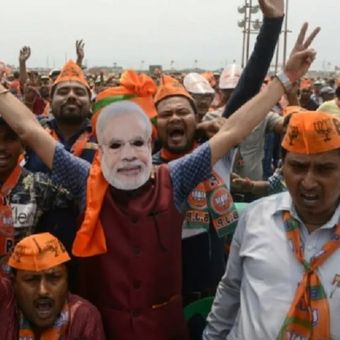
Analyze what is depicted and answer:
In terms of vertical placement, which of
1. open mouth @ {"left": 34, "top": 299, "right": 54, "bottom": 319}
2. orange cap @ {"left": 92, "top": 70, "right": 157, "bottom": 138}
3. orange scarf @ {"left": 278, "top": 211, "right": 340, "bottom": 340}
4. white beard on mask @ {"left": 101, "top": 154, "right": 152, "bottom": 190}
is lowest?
open mouth @ {"left": 34, "top": 299, "right": 54, "bottom": 319}

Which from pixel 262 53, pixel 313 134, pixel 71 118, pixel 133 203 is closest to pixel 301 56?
pixel 262 53

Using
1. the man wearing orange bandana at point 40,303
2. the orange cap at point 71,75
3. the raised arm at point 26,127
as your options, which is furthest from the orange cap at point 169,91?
the man wearing orange bandana at point 40,303

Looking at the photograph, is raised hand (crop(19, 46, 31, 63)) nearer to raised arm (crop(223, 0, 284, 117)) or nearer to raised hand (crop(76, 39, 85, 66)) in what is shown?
raised hand (crop(76, 39, 85, 66))

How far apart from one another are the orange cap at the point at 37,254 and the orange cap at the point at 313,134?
46.9 inches

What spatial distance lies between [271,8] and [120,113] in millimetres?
953

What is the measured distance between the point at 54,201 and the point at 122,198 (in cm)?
50

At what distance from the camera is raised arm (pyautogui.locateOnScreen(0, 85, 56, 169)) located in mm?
2533

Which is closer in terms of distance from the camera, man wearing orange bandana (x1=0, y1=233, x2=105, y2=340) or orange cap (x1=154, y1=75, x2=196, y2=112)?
man wearing orange bandana (x1=0, y1=233, x2=105, y2=340)

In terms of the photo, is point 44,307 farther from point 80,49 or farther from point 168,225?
point 80,49

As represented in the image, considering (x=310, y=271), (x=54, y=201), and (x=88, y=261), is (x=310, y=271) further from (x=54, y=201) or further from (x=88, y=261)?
(x=54, y=201)

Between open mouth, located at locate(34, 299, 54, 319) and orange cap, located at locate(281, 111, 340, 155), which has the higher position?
orange cap, located at locate(281, 111, 340, 155)

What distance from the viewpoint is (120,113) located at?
252cm

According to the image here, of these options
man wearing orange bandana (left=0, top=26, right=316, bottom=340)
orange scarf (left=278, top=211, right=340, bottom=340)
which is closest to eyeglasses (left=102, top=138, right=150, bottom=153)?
man wearing orange bandana (left=0, top=26, right=316, bottom=340)

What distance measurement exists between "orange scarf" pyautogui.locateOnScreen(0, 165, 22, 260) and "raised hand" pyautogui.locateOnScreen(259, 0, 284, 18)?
4.95ft
